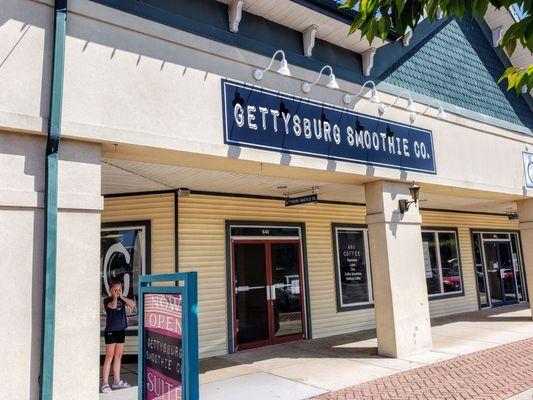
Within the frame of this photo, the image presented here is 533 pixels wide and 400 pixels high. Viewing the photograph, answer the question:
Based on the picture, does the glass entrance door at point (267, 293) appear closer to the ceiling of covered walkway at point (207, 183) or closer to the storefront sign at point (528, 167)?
the ceiling of covered walkway at point (207, 183)

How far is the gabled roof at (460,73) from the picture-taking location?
33.8ft

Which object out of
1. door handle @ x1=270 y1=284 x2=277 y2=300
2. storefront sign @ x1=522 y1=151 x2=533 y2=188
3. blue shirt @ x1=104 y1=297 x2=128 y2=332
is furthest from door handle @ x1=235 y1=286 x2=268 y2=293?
storefront sign @ x1=522 y1=151 x2=533 y2=188

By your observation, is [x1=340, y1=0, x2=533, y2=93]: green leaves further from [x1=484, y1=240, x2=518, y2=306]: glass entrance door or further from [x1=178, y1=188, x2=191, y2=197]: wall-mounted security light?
[x1=484, y1=240, x2=518, y2=306]: glass entrance door

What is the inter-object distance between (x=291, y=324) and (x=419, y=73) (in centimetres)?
648

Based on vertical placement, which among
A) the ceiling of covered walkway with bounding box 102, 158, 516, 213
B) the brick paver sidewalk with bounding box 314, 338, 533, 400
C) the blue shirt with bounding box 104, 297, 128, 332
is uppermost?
the ceiling of covered walkway with bounding box 102, 158, 516, 213

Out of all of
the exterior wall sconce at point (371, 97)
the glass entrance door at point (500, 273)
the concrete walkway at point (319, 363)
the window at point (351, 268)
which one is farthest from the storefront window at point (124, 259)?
the glass entrance door at point (500, 273)

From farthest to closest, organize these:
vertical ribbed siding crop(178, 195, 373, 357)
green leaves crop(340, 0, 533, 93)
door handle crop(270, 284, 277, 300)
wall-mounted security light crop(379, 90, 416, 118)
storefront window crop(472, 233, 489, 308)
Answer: storefront window crop(472, 233, 489, 308) → door handle crop(270, 284, 277, 300) → vertical ribbed siding crop(178, 195, 373, 357) → wall-mounted security light crop(379, 90, 416, 118) → green leaves crop(340, 0, 533, 93)

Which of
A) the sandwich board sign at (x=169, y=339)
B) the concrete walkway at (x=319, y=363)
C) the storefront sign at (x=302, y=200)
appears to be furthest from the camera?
the storefront sign at (x=302, y=200)

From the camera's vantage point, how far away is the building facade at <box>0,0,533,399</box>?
4.87m

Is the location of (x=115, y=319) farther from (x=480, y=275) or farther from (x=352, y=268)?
(x=480, y=275)

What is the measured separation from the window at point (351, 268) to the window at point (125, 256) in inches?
193

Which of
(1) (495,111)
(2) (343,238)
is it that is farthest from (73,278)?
(1) (495,111)

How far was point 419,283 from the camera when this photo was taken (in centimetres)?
892

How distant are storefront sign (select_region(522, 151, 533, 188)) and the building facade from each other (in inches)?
15.5
